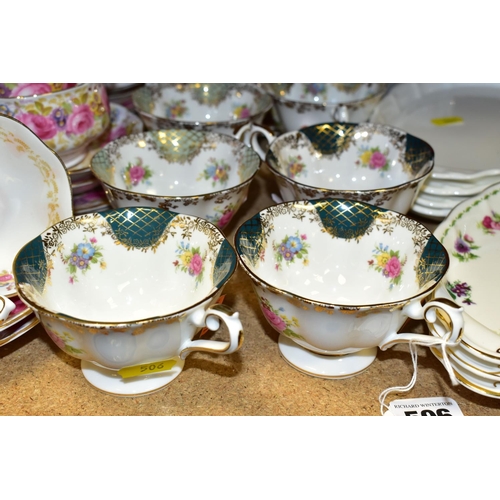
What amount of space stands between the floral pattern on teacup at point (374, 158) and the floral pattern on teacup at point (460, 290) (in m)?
0.39

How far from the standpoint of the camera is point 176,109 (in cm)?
175

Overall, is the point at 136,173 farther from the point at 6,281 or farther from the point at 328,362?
the point at 328,362

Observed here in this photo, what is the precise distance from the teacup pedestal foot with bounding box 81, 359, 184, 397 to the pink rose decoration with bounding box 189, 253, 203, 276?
0.17 metres

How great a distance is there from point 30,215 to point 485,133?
1.15 metres

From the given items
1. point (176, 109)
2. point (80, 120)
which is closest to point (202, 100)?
point (176, 109)

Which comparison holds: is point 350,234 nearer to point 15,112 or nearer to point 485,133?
point 485,133

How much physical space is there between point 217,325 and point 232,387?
20 centimetres

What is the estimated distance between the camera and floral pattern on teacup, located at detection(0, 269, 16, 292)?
3.59 ft

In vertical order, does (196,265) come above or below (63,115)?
below

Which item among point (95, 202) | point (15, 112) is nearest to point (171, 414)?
point (95, 202)

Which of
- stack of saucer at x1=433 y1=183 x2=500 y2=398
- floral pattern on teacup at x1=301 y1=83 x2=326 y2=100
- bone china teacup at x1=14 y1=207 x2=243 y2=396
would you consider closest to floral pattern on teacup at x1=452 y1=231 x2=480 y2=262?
stack of saucer at x1=433 y1=183 x2=500 y2=398

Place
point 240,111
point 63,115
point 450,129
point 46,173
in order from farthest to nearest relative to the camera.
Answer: point 240,111 < point 450,129 < point 63,115 < point 46,173

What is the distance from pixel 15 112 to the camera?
123cm

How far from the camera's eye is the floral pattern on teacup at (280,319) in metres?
0.91
